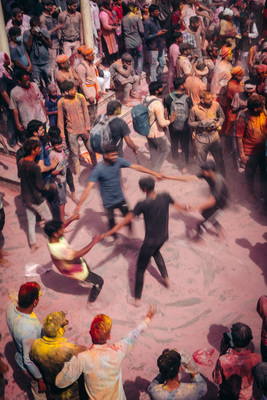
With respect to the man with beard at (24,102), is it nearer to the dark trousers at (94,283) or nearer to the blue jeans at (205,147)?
the blue jeans at (205,147)

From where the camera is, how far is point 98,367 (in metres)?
3.80

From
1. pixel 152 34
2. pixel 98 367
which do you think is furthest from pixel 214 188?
pixel 152 34

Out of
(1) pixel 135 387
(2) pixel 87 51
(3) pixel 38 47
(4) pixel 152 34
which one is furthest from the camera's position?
(4) pixel 152 34

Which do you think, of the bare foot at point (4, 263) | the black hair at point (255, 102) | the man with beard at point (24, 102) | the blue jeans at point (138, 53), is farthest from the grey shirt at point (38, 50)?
the black hair at point (255, 102)

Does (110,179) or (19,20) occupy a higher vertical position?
(19,20)

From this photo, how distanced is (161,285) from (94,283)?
1169mm

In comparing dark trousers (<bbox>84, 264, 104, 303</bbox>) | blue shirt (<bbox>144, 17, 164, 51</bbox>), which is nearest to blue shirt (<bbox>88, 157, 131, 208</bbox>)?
dark trousers (<bbox>84, 264, 104, 303</bbox>)

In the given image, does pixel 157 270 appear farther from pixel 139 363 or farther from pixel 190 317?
pixel 139 363

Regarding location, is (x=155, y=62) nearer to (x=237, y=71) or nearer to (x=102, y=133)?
(x=237, y=71)

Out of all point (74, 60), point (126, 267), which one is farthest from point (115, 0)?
point (126, 267)

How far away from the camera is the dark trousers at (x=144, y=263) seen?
217 inches

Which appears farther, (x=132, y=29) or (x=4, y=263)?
(x=132, y=29)

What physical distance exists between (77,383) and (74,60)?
24.5 feet

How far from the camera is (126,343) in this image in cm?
399
